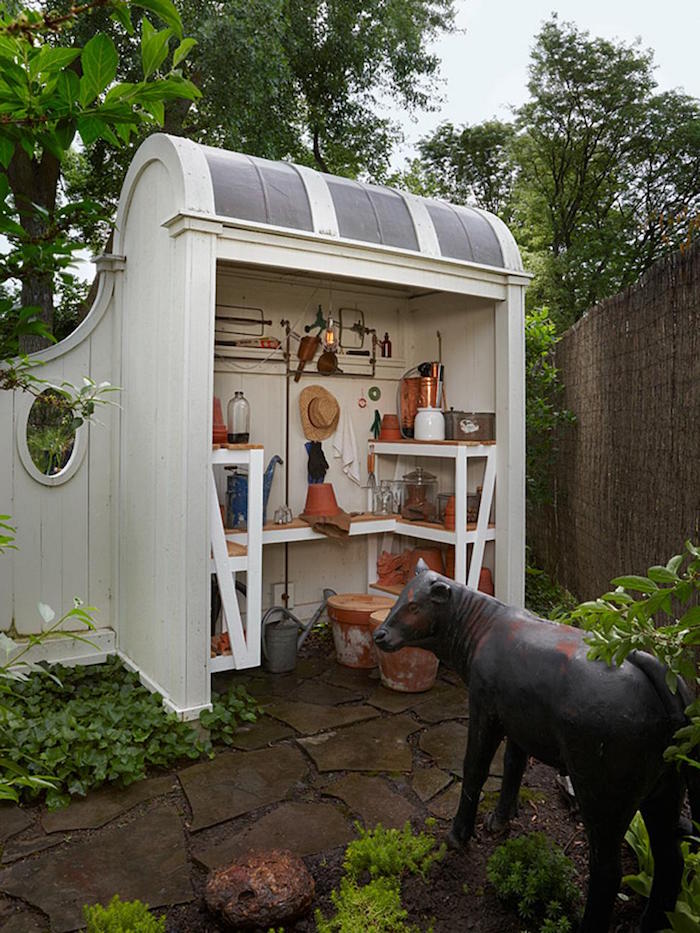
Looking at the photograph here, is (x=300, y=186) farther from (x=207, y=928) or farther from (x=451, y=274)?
(x=207, y=928)

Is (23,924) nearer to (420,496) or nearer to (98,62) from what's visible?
(98,62)

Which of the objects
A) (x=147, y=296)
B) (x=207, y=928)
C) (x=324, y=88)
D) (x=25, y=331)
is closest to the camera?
(x=25, y=331)

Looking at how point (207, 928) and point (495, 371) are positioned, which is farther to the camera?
point (495, 371)

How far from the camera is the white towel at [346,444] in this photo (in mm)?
5395

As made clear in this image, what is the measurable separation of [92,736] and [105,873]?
85cm

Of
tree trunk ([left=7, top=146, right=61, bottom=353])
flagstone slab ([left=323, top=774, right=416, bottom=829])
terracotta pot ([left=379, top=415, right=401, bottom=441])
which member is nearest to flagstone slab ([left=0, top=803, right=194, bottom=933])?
flagstone slab ([left=323, top=774, right=416, bottom=829])

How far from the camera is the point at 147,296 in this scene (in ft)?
12.7

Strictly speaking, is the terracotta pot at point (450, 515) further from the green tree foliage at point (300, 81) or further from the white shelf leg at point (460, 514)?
the green tree foliage at point (300, 81)

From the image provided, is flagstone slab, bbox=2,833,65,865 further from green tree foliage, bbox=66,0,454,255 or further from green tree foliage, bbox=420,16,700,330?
green tree foliage, bbox=420,16,700,330

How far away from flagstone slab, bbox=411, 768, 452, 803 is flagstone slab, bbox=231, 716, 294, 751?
77 cm

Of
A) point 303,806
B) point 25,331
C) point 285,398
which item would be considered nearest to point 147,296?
point 285,398

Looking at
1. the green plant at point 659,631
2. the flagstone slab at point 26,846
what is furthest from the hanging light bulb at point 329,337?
the green plant at point 659,631

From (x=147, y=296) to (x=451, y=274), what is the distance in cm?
189

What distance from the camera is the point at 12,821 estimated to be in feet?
9.10
